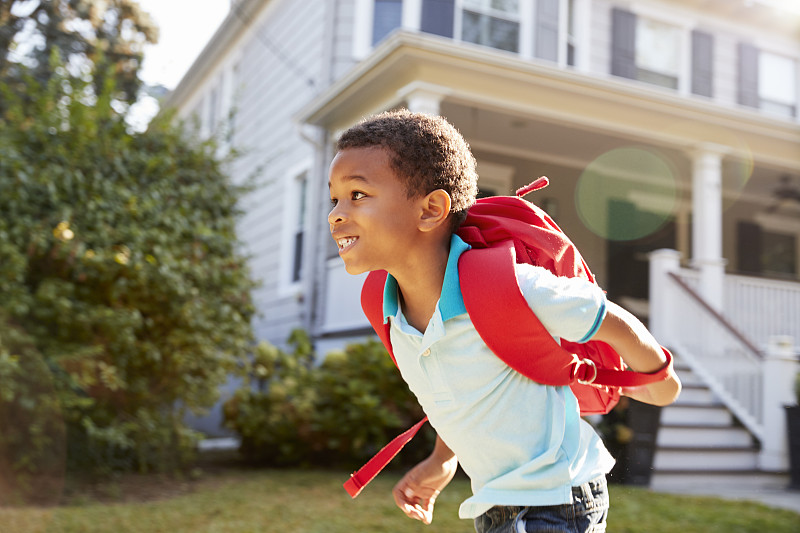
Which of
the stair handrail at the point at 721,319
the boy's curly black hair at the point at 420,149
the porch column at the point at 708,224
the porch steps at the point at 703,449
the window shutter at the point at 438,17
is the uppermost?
the window shutter at the point at 438,17

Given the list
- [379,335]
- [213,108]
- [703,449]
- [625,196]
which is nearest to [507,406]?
[379,335]

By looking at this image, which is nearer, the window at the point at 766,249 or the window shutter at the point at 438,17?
the window shutter at the point at 438,17

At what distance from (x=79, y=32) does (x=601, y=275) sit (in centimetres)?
963

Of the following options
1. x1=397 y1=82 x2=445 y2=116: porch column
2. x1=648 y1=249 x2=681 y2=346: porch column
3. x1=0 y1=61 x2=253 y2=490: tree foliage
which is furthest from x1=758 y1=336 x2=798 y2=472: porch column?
x1=0 y1=61 x2=253 y2=490: tree foliage

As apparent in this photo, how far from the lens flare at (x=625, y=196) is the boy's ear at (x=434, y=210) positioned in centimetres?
938

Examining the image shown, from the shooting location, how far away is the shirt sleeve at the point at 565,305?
1404mm

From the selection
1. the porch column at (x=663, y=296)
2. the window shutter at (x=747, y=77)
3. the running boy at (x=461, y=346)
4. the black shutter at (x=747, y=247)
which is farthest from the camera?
the black shutter at (x=747, y=247)

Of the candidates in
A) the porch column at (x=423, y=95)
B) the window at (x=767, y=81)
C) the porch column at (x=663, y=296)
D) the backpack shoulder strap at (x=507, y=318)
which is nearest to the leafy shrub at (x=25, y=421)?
the porch column at (x=423, y=95)

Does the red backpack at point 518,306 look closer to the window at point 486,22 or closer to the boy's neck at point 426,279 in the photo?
the boy's neck at point 426,279

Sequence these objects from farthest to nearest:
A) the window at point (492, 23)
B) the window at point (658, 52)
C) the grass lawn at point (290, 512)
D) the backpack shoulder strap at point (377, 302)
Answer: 1. the window at point (658, 52)
2. the window at point (492, 23)
3. the grass lawn at point (290, 512)
4. the backpack shoulder strap at point (377, 302)

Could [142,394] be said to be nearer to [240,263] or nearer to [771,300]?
[240,263]

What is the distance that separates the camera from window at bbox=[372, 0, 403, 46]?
9.73 meters

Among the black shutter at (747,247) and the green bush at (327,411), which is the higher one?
the black shutter at (747,247)

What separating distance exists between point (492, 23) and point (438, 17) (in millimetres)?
813
